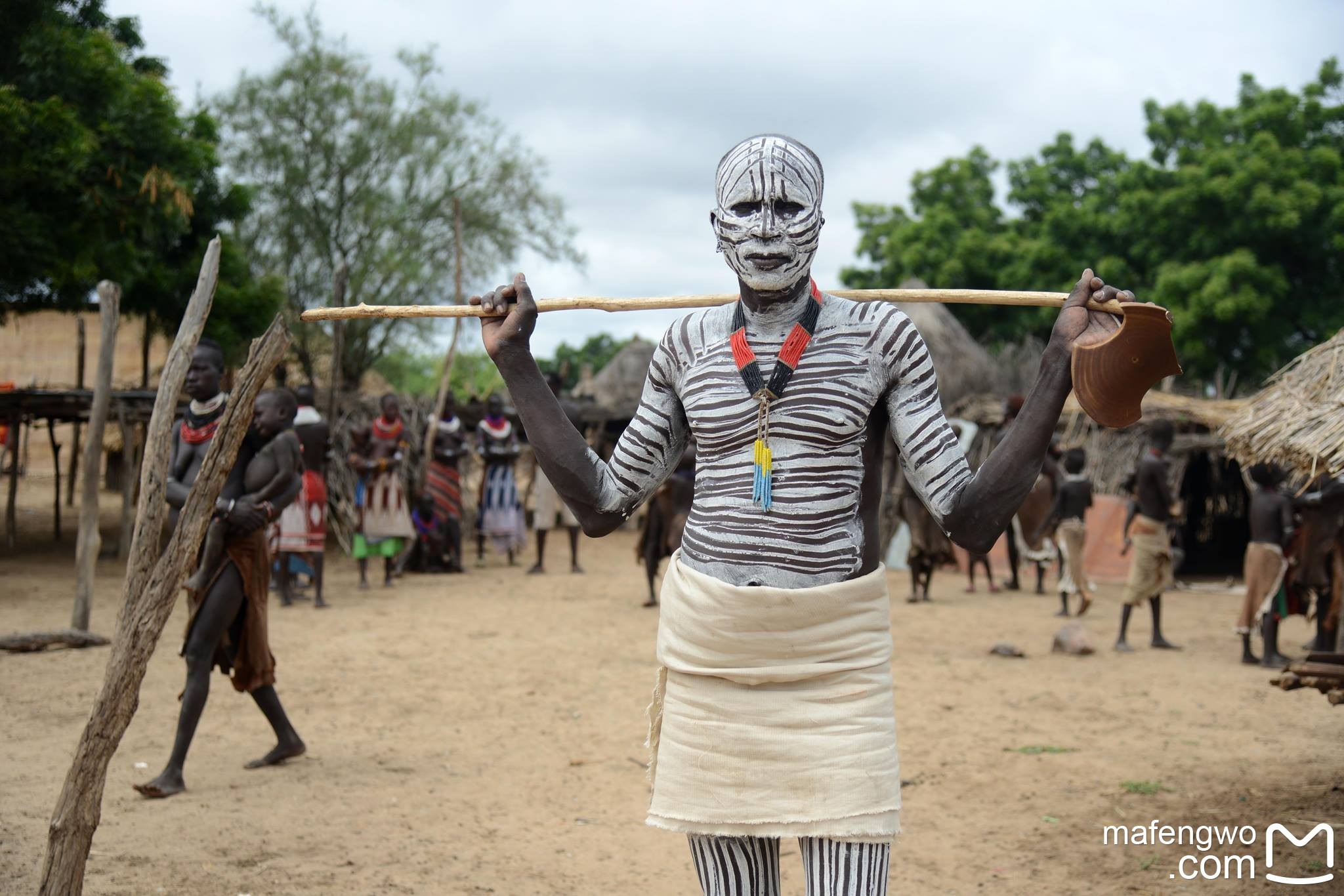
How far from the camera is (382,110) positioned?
2475 cm

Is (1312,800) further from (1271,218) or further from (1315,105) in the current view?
(1315,105)

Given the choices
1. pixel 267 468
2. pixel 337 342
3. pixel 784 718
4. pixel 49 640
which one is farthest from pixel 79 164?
pixel 784 718

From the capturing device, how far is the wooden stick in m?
2.74

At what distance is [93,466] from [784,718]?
793cm

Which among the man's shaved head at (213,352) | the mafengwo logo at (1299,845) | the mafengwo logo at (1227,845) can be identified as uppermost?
the man's shaved head at (213,352)

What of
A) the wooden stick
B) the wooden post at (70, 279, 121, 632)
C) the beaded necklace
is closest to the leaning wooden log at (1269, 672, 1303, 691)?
the wooden stick

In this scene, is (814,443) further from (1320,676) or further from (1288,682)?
(1288,682)

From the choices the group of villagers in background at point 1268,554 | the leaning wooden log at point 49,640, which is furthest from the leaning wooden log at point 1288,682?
the leaning wooden log at point 49,640

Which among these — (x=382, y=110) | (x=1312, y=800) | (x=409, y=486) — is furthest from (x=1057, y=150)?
(x=1312, y=800)

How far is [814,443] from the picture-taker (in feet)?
8.48

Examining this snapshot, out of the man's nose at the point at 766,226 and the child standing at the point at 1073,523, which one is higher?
Result: the man's nose at the point at 766,226

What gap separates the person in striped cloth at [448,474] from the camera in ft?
46.4

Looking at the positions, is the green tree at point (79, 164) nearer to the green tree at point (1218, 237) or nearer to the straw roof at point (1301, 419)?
the straw roof at point (1301, 419)

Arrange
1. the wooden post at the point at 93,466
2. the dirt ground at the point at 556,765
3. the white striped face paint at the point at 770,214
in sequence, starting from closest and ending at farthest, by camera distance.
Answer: the white striped face paint at the point at 770,214
the dirt ground at the point at 556,765
the wooden post at the point at 93,466
